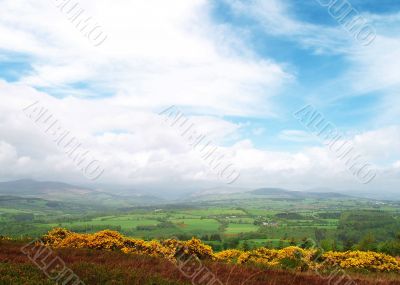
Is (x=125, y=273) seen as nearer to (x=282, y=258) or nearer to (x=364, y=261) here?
(x=282, y=258)

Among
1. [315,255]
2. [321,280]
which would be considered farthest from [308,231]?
[321,280]

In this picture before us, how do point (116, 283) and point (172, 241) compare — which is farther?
point (172, 241)

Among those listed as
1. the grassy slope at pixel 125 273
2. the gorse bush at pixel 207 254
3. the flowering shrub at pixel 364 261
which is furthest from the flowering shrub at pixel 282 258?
the grassy slope at pixel 125 273

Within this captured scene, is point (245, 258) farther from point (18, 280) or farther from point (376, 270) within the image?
point (18, 280)

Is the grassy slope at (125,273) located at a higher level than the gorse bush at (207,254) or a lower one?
higher

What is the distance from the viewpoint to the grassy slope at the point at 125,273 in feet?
33.5

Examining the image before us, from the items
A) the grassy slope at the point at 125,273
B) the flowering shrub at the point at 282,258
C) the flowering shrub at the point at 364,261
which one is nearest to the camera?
the grassy slope at the point at 125,273

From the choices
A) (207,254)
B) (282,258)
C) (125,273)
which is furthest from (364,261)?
(125,273)

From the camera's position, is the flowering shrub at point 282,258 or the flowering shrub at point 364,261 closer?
the flowering shrub at point 282,258

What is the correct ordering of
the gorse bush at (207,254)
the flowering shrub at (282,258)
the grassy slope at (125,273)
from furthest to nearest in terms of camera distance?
the gorse bush at (207,254)
the flowering shrub at (282,258)
the grassy slope at (125,273)

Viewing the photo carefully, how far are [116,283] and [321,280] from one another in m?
7.67

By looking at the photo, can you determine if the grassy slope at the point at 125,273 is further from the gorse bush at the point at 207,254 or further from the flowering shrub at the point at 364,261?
the flowering shrub at the point at 364,261

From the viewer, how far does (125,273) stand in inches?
437

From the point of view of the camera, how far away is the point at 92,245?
19.0 meters
